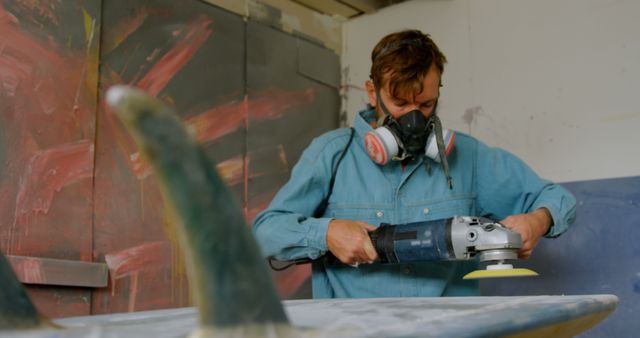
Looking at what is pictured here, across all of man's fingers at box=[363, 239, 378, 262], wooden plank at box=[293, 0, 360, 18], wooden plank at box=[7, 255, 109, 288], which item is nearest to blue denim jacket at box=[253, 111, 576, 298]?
man's fingers at box=[363, 239, 378, 262]

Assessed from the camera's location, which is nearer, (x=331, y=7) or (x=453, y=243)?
(x=453, y=243)

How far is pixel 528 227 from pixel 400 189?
1.22ft

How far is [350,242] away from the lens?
5.23 feet

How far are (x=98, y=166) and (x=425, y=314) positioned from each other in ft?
6.17

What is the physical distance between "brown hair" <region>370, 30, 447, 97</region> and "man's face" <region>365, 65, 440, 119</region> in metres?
0.01

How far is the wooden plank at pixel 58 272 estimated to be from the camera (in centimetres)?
203

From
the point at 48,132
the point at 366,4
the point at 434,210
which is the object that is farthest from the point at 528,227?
the point at 366,4

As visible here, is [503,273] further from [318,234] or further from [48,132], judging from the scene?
[48,132]

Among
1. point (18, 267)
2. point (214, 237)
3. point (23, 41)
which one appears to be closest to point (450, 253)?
point (214, 237)

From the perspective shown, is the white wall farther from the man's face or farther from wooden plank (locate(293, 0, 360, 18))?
the man's face

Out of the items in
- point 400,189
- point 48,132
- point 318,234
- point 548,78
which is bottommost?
point 318,234

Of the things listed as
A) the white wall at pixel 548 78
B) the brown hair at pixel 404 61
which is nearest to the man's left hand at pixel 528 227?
the brown hair at pixel 404 61

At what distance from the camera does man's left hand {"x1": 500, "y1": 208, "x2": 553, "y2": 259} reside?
163 centimetres

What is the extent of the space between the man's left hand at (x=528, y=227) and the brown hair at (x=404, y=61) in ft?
1.47
